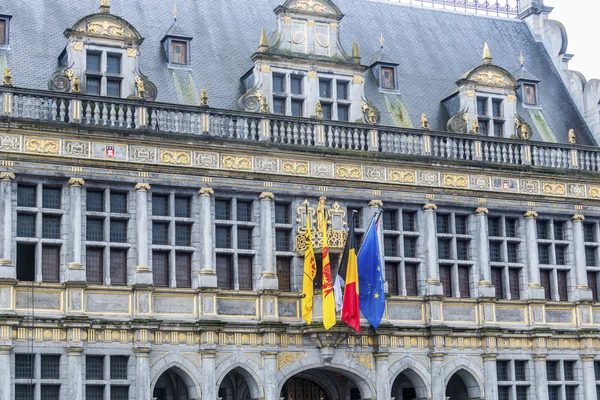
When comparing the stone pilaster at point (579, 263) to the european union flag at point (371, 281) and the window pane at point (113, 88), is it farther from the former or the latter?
the window pane at point (113, 88)

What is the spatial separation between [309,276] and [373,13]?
510 inches

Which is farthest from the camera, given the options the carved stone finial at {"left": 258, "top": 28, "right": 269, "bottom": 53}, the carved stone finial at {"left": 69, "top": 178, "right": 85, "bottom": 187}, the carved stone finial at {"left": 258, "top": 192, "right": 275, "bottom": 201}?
the carved stone finial at {"left": 258, "top": 28, "right": 269, "bottom": 53}

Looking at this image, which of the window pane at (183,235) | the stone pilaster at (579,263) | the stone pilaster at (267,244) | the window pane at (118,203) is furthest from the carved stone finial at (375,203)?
the window pane at (118,203)

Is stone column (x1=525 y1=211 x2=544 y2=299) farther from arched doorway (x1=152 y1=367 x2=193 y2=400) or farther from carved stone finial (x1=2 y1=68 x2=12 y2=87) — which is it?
carved stone finial (x1=2 y1=68 x2=12 y2=87)

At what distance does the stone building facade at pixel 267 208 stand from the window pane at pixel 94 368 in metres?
0.05

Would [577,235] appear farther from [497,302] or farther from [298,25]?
[298,25]

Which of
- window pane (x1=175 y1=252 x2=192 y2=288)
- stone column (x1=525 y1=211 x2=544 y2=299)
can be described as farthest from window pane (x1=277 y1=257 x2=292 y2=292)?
Result: stone column (x1=525 y1=211 x2=544 y2=299)

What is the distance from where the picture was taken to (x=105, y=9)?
1280 inches

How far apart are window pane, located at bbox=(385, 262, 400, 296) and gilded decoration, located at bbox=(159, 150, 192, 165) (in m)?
6.97

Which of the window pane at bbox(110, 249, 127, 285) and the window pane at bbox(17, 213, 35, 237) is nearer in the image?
the window pane at bbox(17, 213, 35, 237)

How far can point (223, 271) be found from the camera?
1282 inches

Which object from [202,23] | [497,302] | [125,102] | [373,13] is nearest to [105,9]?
[125,102]

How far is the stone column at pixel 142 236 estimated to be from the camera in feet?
101

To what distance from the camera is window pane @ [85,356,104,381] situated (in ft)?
98.4
